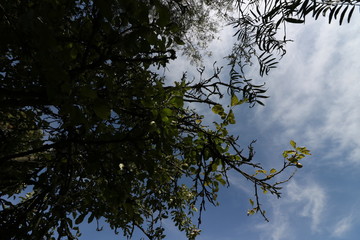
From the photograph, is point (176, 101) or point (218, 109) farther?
point (218, 109)

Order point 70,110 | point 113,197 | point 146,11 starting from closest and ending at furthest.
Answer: point 70,110
point 146,11
point 113,197

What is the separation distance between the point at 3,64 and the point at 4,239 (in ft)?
5.55

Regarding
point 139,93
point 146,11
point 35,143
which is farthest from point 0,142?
point 146,11

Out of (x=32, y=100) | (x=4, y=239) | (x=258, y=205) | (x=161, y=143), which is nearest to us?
(x=32, y=100)

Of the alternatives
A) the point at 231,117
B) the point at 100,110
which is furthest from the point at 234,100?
the point at 100,110

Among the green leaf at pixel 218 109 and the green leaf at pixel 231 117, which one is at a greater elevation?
the green leaf at pixel 218 109

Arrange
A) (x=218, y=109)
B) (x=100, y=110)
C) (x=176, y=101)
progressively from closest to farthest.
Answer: (x=100, y=110) < (x=176, y=101) < (x=218, y=109)

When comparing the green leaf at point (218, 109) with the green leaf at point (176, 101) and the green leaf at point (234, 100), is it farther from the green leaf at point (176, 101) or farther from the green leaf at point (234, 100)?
the green leaf at point (176, 101)

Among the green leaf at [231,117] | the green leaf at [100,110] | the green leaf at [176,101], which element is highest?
the green leaf at [231,117]

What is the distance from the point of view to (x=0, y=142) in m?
3.29

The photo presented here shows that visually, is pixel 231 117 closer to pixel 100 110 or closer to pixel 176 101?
pixel 176 101

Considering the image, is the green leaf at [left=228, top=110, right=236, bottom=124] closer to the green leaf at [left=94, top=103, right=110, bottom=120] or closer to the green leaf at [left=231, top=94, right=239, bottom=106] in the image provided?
the green leaf at [left=231, top=94, right=239, bottom=106]

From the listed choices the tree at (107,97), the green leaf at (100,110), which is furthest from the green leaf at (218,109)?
the green leaf at (100,110)

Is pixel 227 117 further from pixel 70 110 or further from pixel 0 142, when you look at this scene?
pixel 0 142
